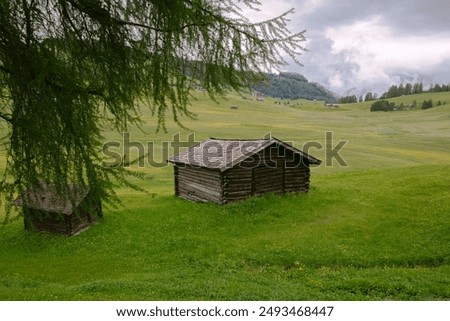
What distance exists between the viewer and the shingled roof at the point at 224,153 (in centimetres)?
2741

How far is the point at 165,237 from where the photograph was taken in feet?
72.6

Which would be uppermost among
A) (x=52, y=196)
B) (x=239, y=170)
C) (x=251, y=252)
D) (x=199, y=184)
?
(x=52, y=196)

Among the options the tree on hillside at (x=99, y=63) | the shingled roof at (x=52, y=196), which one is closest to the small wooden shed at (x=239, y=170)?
the shingled roof at (x=52, y=196)

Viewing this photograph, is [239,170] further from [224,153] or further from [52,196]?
[52,196]

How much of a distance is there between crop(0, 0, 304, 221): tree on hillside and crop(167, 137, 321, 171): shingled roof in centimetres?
2007

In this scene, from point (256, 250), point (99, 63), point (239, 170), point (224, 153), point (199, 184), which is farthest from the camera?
point (199, 184)

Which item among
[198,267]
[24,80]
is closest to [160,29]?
[24,80]

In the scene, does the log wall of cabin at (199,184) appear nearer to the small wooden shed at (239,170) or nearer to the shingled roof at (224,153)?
the small wooden shed at (239,170)

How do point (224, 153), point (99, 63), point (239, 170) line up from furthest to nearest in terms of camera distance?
point (224, 153), point (239, 170), point (99, 63)

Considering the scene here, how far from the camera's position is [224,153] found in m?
29.1

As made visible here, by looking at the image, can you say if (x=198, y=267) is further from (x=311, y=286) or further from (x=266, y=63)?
(x=266, y=63)

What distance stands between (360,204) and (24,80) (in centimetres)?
2583

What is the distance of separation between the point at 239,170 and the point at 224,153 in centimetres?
213

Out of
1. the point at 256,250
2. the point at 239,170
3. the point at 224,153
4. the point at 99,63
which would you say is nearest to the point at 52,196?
the point at 99,63
